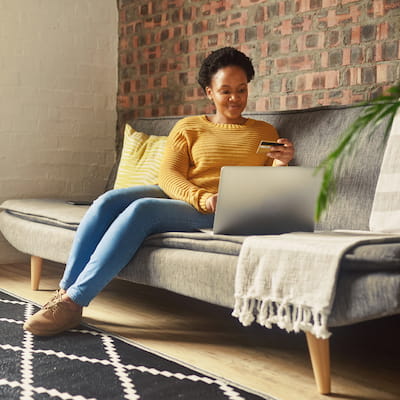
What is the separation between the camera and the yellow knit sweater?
7.93 feet

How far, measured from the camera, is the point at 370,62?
2715 mm

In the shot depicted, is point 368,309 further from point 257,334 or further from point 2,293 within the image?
point 2,293

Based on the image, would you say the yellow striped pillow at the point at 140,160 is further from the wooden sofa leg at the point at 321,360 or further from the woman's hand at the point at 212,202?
the wooden sofa leg at the point at 321,360

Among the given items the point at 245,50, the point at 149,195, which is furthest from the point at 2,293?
the point at 245,50

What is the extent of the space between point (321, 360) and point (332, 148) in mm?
953

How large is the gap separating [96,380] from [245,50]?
2094 mm

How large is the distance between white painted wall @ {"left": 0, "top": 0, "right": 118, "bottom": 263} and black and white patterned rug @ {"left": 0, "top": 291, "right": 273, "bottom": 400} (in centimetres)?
180

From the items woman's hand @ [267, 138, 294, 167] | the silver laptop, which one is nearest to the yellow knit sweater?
woman's hand @ [267, 138, 294, 167]

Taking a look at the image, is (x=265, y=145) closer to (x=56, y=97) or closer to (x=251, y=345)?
(x=251, y=345)

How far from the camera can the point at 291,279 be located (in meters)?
1.64

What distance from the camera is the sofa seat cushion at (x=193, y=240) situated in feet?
5.03

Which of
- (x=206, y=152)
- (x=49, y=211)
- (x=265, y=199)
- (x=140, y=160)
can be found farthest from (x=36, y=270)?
(x=265, y=199)

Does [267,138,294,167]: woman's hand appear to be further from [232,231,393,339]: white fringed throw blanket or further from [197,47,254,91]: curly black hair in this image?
[232,231,393,339]: white fringed throw blanket

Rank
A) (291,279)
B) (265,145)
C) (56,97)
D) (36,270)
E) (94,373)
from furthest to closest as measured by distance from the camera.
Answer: (56,97), (36,270), (265,145), (94,373), (291,279)
